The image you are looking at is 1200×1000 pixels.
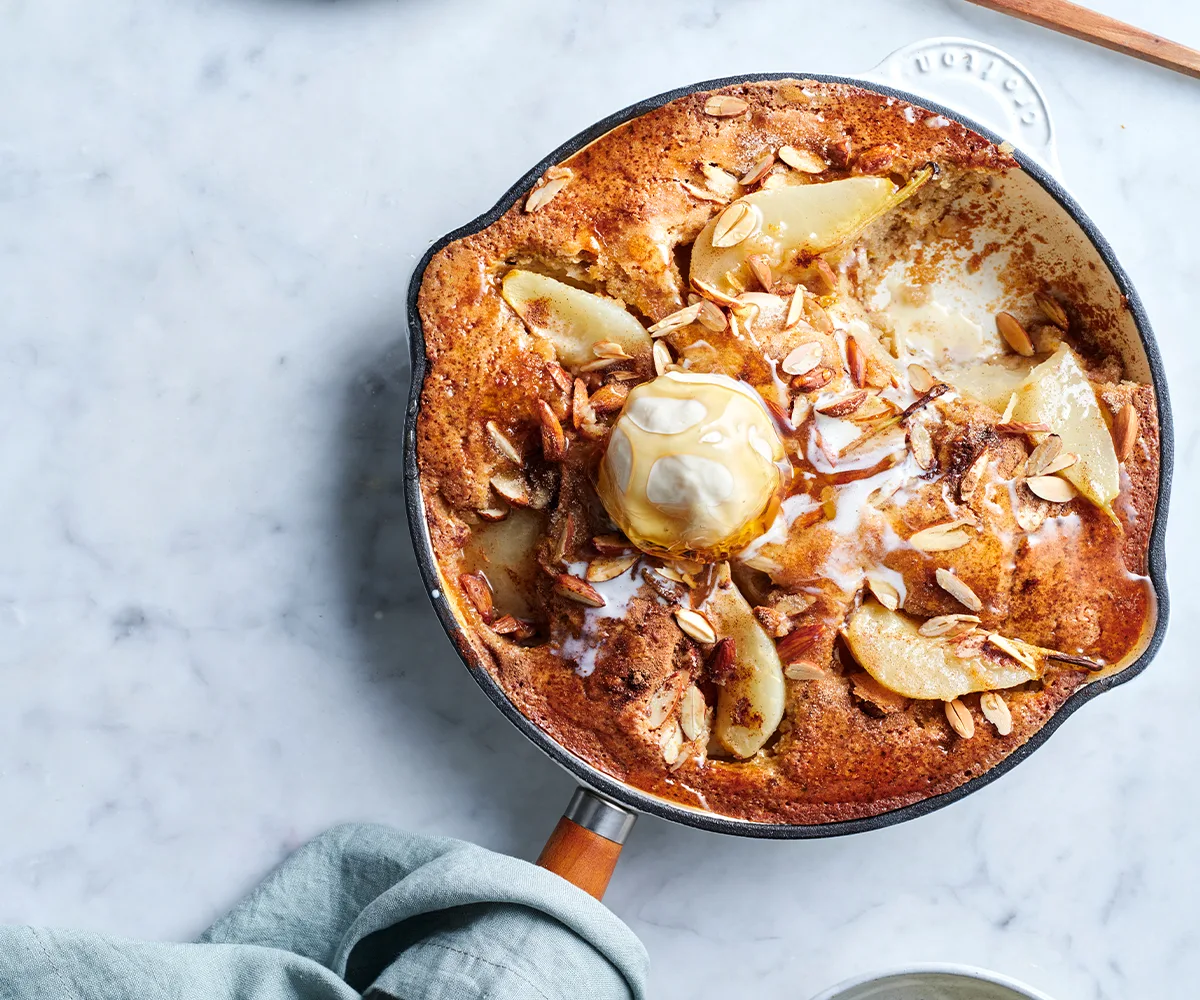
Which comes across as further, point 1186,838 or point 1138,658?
point 1186,838

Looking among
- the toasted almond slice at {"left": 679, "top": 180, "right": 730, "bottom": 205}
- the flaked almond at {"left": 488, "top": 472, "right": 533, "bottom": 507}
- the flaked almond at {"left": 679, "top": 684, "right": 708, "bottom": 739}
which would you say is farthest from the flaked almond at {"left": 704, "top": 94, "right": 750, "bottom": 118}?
the flaked almond at {"left": 679, "top": 684, "right": 708, "bottom": 739}

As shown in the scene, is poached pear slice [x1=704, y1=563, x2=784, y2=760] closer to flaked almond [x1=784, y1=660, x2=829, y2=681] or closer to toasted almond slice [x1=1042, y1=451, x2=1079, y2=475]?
flaked almond [x1=784, y1=660, x2=829, y2=681]

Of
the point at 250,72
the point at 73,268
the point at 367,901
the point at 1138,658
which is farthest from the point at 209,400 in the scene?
the point at 1138,658

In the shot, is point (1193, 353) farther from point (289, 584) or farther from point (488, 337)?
point (289, 584)

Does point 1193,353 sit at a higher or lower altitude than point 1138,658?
higher

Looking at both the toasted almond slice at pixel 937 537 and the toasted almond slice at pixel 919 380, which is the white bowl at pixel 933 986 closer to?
the toasted almond slice at pixel 937 537

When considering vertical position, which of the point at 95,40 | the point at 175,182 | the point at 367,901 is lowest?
the point at 367,901
